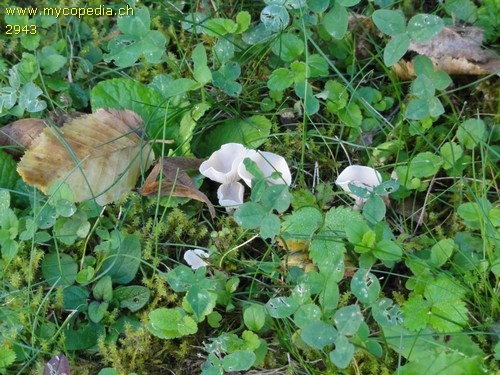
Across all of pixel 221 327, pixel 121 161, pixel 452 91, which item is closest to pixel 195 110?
pixel 121 161

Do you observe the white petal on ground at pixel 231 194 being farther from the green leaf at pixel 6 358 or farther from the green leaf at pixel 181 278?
the green leaf at pixel 6 358

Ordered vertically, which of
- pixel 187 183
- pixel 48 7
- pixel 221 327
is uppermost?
pixel 48 7

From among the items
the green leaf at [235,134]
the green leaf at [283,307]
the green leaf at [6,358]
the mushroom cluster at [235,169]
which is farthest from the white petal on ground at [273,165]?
the green leaf at [6,358]

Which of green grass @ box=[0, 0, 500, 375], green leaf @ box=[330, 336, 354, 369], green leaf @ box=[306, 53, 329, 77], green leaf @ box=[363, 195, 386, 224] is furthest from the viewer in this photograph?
green leaf @ box=[306, 53, 329, 77]

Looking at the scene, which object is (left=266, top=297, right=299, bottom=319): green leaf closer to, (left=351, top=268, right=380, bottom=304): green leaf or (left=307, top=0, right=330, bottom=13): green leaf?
(left=351, top=268, right=380, bottom=304): green leaf

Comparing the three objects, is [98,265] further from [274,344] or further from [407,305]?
[407,305]

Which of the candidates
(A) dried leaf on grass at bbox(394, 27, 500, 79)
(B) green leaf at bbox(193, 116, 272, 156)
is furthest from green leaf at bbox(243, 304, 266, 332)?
(A) dried leaf on grass at bbox(394, 27, 500, 79)

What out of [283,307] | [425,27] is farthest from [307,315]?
[425,27]
